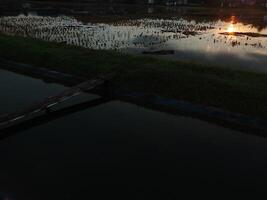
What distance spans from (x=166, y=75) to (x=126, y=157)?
509 centimetres

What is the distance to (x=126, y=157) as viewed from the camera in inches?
312

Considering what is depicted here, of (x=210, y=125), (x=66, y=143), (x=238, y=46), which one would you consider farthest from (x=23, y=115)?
(x=238, y=46)

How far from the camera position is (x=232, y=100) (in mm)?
10633

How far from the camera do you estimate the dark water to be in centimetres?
674

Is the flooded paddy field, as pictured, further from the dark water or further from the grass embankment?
the dark water

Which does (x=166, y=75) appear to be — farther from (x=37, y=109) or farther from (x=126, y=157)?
(x=126, y=157)

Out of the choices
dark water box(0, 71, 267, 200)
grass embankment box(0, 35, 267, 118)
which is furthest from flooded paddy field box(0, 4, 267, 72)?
dark water box(0, 71, 267, 200)

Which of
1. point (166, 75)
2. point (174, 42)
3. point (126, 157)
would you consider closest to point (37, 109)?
point (126, 157)

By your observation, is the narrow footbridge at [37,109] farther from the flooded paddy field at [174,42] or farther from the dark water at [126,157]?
the flooded paddy field at [174,42]

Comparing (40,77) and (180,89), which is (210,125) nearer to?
(180,89)

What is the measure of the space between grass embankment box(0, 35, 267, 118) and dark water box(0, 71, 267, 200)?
1.25 metres

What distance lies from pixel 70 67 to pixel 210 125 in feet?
22.2

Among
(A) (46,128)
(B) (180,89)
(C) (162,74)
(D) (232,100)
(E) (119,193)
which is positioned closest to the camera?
(E) (119,193)

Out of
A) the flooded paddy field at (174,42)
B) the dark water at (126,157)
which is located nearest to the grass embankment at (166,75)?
the dark water at (126,157)
